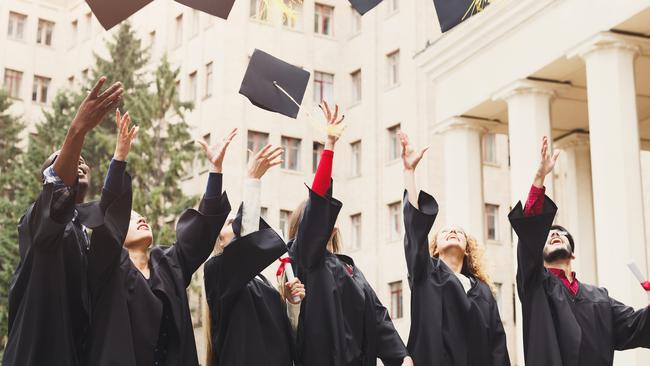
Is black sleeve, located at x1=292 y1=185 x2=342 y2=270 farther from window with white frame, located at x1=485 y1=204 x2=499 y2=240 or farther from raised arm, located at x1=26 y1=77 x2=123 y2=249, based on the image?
window with white frame, located at x1=485 y1=204 x2=499 y2=240

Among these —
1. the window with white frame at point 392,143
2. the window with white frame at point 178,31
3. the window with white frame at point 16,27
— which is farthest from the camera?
the window with white frame at point 16,27

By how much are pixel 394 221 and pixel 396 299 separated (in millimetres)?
2880

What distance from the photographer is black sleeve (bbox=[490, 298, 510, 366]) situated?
781cm

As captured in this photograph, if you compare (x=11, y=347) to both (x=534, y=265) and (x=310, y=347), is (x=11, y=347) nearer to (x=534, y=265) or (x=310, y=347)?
(x=310, y=347)

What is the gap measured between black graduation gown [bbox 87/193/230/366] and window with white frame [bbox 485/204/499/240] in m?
32.5

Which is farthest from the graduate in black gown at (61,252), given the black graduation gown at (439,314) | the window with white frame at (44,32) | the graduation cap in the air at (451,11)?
the window with white frame at (44,32)

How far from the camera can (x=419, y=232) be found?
7535 mm

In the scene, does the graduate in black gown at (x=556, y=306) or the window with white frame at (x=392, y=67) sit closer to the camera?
the graduate in black gown at (x=556, y=306)

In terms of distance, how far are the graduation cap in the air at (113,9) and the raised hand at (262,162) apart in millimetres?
1390

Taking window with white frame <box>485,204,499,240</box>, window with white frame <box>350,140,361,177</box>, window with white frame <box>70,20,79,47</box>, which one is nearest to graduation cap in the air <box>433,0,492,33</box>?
window with white frame <box>485,204,499,240</box>

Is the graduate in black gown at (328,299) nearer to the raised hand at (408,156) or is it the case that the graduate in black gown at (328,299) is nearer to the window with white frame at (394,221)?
the raised hand at (408,156)

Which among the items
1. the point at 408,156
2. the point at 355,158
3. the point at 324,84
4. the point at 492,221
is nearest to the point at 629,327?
the point at 408,156

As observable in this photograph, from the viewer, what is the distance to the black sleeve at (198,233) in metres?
6.87

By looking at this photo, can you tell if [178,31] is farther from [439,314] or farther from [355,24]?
[439,314]
